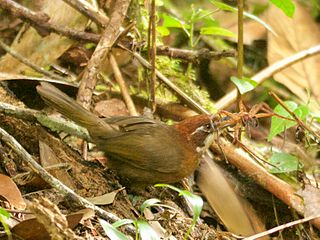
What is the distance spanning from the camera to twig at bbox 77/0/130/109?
4.07m

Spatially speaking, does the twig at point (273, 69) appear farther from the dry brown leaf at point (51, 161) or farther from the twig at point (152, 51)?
the dry brown leaf at point (51, 161)

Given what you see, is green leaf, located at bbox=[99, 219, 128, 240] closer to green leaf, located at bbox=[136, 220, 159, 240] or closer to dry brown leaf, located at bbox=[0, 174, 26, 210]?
green leaf, located at bbox=[136, 220, 159, 240]

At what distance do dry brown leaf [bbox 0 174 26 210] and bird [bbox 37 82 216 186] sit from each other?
0.70 meters

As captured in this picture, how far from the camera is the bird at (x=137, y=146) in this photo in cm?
382

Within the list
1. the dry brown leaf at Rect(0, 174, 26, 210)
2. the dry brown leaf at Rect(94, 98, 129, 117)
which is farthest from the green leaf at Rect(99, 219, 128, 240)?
the dry brown leaf at Rect(94, 98, 129, 117)

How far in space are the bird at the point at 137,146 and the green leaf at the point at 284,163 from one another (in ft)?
1.77

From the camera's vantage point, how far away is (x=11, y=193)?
3.08 metres

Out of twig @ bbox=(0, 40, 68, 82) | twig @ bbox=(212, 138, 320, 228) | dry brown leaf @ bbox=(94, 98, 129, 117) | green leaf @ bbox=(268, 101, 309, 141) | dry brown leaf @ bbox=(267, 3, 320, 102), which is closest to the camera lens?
green leaf @ bbox=(268, 101, 309, 141)

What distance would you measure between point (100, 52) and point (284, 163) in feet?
4.63

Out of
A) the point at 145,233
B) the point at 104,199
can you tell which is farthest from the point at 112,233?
the point at 104,199

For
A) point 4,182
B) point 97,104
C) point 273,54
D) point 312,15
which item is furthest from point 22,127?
point 312,15

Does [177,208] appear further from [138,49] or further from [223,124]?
[138,49]

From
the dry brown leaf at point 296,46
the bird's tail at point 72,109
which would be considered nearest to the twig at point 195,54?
the bird's tail at point 72,109

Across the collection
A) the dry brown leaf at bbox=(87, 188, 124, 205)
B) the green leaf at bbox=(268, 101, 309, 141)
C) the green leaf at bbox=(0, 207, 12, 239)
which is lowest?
the dry brown leaf at bbox=(87, 188, 124, 205)
